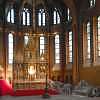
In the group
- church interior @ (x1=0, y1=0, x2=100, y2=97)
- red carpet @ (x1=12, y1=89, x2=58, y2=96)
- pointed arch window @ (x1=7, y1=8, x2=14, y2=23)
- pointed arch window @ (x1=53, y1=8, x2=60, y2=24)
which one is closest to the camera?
red carpet @ (x1=12, y1=89, x2=58, y2=96)

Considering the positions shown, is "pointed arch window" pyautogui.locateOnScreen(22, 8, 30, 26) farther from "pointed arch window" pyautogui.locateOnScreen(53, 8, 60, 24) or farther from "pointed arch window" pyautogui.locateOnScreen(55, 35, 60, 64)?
"pointed arch window" pyautogui.locateOnScreen(55, 35, 60, 64)

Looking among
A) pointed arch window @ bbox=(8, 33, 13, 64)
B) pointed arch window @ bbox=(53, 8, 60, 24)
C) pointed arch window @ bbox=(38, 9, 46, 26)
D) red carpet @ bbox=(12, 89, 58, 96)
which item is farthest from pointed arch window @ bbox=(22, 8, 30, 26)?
red carpet @ bbox=(12, 89, 58, 96)

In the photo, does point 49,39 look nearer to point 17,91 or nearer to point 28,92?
point 28,92

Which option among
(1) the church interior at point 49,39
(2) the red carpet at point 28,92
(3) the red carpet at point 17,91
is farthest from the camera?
(1) the church interior at point 49,39

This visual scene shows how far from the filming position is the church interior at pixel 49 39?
112 feet

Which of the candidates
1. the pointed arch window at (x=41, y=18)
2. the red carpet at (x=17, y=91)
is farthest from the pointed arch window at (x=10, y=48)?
the red carpet at (x=17, y=91)

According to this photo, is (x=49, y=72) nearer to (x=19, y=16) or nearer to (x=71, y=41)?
(x=71, y=41)

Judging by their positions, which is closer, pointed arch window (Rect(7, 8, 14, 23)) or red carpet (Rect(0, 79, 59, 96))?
red carpet (Rect(0, 79, 59, 96))

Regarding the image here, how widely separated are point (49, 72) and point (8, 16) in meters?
8.75

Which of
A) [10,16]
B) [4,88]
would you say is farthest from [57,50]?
[4,88]

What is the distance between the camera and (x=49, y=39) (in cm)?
4169

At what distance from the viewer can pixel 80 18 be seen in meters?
35.8

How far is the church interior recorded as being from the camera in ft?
112

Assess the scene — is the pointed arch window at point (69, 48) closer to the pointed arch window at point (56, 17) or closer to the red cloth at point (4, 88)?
the pointed arch window at point (56, 17)
